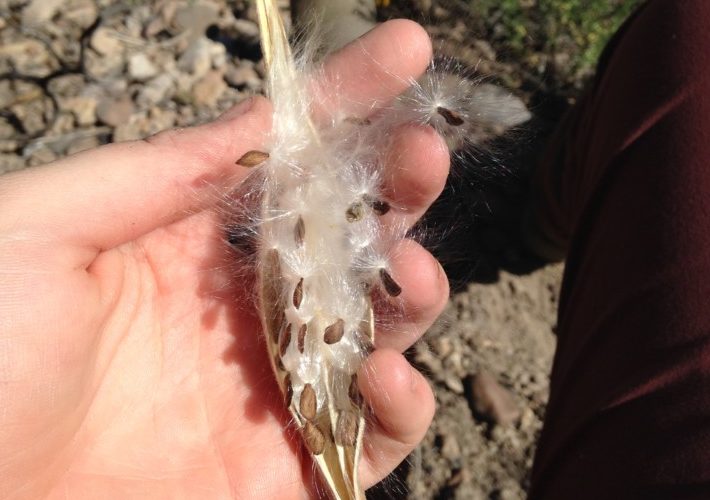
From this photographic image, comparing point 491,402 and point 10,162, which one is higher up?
point 10,162

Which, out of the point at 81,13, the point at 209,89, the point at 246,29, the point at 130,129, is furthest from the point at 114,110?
the point at 246,29

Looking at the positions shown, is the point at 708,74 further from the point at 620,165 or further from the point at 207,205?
the point at 207,205

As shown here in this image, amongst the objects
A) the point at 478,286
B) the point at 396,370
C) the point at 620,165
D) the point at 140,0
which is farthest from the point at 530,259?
the point at 140,0

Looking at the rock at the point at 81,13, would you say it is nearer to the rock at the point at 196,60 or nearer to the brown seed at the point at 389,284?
the rock at the point at 196,60

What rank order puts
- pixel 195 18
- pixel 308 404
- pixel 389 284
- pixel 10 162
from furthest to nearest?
pixel 195 18 → pixel 10 162 → pixel 389 284 → pixel 308 404

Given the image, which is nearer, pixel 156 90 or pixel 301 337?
pixel 301 337

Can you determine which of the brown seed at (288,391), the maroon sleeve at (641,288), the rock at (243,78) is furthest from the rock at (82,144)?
the maroon sleeve at (641,288)

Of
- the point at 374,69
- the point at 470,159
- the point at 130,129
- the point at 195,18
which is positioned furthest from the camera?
the point at 195,18

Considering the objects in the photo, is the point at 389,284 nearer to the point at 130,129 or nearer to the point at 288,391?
the point at 288,391
